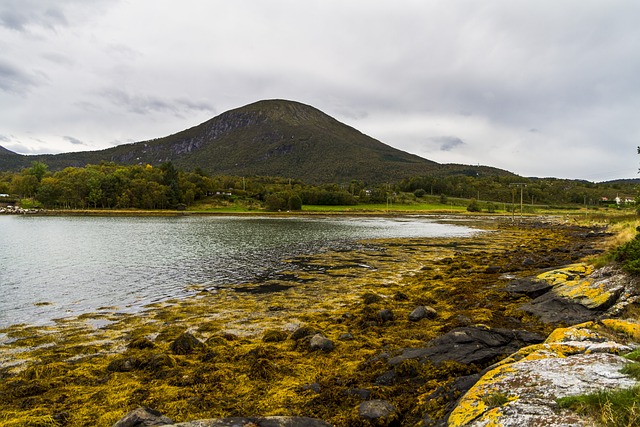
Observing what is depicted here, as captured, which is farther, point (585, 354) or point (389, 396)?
point (389, 396)

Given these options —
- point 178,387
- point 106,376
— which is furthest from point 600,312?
A: point 106,376

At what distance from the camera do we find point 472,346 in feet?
29.5

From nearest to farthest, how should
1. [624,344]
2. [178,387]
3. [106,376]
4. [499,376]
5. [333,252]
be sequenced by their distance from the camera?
[499,376]
[624,344]
[178,387]
[106,376]
[333,252]

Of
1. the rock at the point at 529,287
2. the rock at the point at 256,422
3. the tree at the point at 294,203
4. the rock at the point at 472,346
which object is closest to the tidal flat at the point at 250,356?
the rock at the point at 472,346

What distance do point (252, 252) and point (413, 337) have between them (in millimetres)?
28139

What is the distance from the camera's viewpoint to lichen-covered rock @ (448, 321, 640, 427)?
4.46m

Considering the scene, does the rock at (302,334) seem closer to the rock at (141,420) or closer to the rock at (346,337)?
the rock at (346,337)

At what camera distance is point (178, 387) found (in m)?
8.49

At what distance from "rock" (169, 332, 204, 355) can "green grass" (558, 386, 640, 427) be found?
32.2 feet

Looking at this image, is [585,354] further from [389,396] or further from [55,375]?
[55,375]

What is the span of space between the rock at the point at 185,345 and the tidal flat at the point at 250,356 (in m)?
0.04

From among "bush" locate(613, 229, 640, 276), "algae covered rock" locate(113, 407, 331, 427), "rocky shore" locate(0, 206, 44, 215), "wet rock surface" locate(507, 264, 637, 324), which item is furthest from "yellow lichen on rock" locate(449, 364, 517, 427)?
"rocky shore" locate(0, 206, 44, 215)

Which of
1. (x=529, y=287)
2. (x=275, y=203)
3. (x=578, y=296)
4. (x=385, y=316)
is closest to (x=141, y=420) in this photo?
(x=385, y=316)

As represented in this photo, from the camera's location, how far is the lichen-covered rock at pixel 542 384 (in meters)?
4.46
